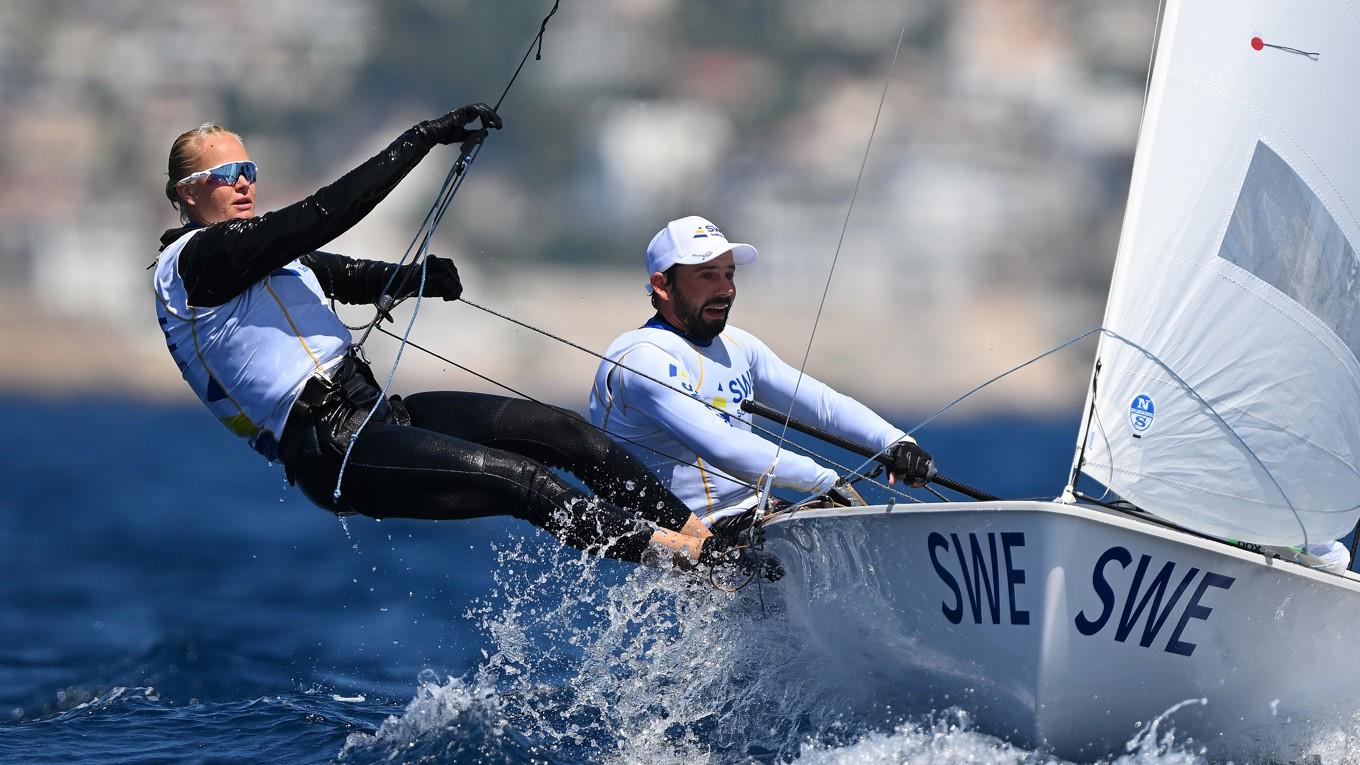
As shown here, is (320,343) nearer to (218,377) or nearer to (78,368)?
(218,377)

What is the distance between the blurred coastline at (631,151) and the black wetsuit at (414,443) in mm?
12531

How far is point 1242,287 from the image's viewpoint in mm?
3232

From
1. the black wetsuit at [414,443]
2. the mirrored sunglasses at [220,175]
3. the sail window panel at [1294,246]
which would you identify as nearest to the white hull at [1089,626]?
the black wetsuit at [414,443]

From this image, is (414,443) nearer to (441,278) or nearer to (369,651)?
(441,278)

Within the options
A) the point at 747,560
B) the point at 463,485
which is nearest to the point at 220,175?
the point at 463,485

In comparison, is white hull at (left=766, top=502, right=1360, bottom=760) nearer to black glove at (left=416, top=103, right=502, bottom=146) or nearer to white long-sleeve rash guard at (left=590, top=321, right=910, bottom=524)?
white long-sleeve rash guard at (left=590, top=321, right=910, bottom=524)

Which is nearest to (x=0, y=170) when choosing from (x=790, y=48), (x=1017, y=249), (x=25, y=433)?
(x=25, y=433)

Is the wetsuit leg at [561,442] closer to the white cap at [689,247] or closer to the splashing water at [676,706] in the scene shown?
the splashing water at [676,706]

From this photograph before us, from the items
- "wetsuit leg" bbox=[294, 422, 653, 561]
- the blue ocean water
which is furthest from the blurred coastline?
"wetsuit leg" bbox=[294, 422, 653, 561]

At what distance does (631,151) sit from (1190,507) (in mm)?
14916

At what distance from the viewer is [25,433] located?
1386 cm

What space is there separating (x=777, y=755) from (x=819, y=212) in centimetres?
1385

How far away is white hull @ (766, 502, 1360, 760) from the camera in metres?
2.89

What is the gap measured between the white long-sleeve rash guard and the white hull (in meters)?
0.36
